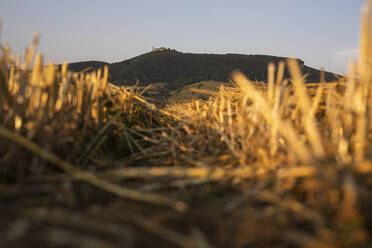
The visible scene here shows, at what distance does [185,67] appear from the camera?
171 ft

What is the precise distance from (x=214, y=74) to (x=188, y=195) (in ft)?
147

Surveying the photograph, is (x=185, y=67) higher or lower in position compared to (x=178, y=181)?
higher

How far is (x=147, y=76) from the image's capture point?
155ft

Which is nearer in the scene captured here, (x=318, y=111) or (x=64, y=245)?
(x=64, y=245)

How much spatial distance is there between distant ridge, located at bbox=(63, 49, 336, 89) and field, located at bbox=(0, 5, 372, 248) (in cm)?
3722

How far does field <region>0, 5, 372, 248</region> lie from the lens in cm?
101

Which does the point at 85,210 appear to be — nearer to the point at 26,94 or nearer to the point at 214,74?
the point at 26,94

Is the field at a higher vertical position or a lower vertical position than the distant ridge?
lower

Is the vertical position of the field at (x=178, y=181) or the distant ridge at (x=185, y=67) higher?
the distant ridge at (x=185, y=67)

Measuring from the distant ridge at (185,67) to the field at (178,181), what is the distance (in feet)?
122

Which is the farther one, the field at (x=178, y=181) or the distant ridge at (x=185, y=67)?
the distant ridge at (x=185, y=67)

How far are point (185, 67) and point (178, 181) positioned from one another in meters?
51.7

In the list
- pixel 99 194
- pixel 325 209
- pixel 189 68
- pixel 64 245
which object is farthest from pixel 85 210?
pixel 189 68

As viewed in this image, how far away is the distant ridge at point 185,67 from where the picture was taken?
44.2m
